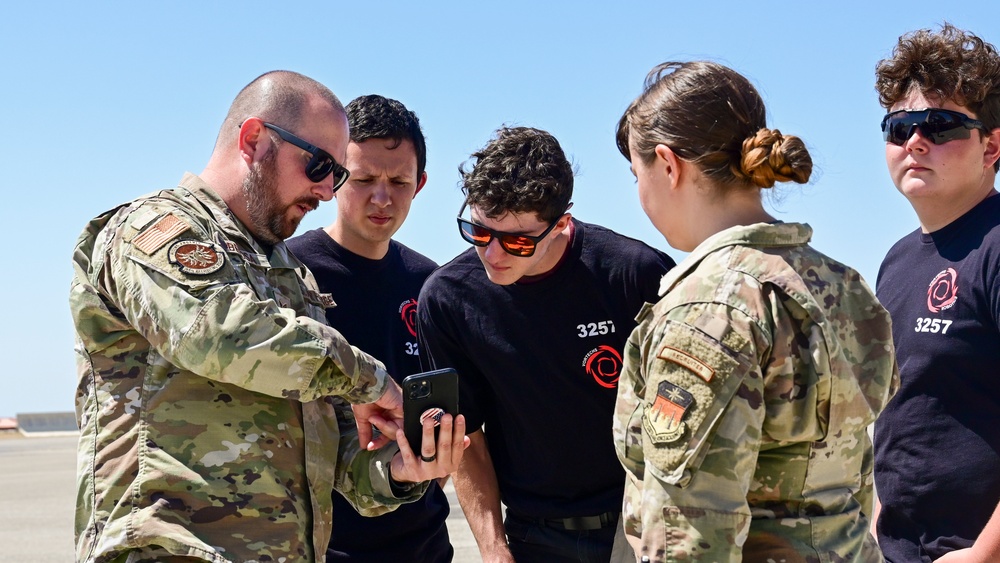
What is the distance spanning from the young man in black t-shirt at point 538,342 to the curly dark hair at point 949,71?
1.20 metres

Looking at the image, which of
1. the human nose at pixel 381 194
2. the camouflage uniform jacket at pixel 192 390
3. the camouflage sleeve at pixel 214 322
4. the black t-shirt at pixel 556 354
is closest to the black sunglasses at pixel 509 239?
the black t-shirt at pixel 556 354

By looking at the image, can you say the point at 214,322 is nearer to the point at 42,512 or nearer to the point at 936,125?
the point at 936,125

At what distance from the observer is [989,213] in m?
3.82

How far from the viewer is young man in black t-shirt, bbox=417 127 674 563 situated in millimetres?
4066

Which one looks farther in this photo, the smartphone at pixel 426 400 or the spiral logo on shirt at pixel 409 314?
the spiral logo on shirt at pixel 409 314

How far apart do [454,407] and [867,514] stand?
1.40 m

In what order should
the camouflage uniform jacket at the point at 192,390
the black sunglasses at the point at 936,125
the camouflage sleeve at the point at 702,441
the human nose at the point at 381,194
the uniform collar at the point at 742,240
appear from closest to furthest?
1. the camouflage sleeve at the point at 702,441
2. the uniform collar at the point at 742,240
3. the camouflage uniform jacket at the point at 192,390
4. the black sunglasses at the point at 936,125
5. the human nose at the point at 381,194

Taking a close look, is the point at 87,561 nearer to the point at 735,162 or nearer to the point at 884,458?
the point at 735,162

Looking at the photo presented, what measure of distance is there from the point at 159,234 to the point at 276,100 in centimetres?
81

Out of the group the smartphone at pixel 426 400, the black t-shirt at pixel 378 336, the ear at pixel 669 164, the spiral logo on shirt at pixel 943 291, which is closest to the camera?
the ear at pixel 669 164

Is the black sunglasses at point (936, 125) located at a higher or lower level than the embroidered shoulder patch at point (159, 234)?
higher

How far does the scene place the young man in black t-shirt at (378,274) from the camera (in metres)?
4.46

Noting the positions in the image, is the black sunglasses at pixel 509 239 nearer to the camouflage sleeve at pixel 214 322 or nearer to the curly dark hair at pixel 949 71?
the camouflage sleeve at pixel 214 322

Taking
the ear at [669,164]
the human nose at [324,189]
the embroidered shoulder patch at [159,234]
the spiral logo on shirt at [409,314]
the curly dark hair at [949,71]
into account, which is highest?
the curly dark hair at [949,71]
